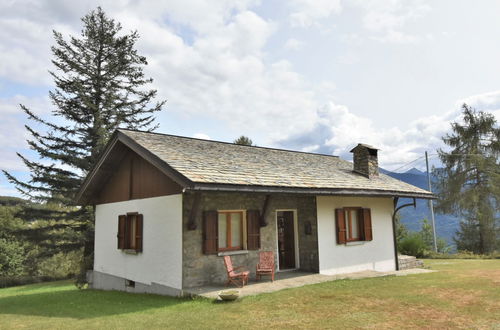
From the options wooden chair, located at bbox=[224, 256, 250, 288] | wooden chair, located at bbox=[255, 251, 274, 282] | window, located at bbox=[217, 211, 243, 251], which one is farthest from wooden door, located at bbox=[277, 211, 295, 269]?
wooden chair, located at bbox=[224, 256, 250, 288]

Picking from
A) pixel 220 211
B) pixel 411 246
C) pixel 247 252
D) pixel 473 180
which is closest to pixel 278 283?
pixel 247 252

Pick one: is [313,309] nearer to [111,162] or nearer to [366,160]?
[111,162]

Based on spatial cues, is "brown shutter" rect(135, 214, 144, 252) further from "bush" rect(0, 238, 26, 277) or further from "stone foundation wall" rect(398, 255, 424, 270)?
"bush" rect(0, 238, 26, 277)

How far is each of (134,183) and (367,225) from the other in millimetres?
8358

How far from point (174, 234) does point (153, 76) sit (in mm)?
19411

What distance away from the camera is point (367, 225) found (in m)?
13.1

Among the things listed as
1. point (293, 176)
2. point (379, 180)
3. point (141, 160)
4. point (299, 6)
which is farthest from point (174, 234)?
point (379, 180)

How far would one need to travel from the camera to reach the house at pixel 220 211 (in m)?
9.48

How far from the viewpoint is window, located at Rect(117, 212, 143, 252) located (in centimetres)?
1148

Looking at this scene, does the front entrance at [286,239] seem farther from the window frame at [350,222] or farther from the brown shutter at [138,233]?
the brown shutter at [138,233]

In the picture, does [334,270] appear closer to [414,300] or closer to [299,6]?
[414,300]

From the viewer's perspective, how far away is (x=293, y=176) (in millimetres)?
11445

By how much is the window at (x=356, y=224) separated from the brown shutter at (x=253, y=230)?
337 cm

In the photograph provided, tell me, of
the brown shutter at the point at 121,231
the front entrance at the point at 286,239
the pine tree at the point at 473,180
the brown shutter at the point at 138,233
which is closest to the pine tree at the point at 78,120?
the brown shutter at the point at 121,231
